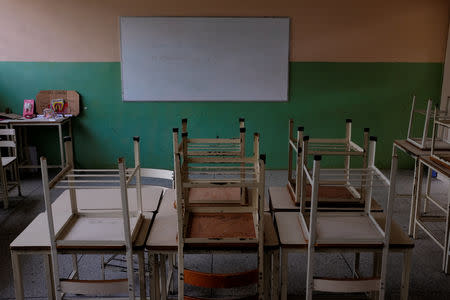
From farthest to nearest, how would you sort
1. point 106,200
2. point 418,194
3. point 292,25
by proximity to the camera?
point 292,25
point 418,194
point 106,200

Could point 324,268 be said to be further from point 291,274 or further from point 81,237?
point 81,237

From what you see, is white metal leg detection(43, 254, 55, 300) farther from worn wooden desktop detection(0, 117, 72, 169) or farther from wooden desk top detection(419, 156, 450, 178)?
wooden desk top detection(419, 156, 450, 178)

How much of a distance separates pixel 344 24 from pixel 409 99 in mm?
1388

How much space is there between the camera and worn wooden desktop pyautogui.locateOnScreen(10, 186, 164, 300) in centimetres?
230

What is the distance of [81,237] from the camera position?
92.4 inches

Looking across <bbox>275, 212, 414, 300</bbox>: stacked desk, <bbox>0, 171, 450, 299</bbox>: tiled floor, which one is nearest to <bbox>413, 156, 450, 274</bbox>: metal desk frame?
<bbox>0, 171, 450, 299</bbox>: tiled floor

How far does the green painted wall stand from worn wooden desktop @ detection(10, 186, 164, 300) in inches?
112

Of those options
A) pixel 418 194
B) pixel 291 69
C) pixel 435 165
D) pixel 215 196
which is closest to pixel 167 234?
pixel 215 196

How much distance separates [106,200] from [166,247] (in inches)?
33.0

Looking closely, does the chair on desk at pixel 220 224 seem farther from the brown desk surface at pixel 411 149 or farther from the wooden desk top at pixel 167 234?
the brown desk surface at pixel 411 149

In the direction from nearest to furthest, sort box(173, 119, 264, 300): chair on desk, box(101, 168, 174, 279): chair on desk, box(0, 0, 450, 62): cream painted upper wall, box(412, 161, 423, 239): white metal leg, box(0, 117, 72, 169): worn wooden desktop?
box(173, 119, 264, 300): chair on desk, box(101, 168, 174, 279): chair on desk, box(412, 161, 423, 239): white metal leg, box(0, 117, 72, 169): worn wooden desktop, box(0, 0, 450, 62): cream painted upper wall

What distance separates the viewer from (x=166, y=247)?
2307 mm

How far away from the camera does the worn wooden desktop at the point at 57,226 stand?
230cm

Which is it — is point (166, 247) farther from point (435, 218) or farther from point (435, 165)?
point (435, 218)
